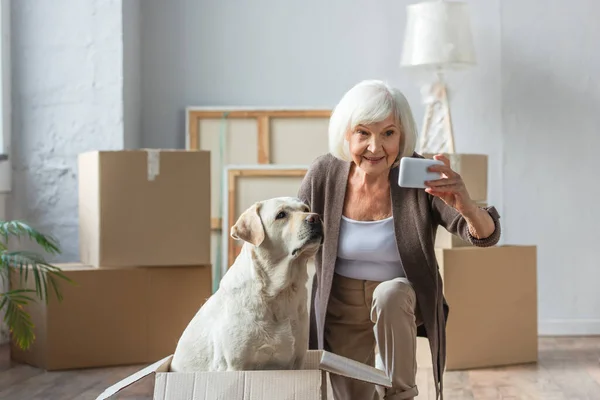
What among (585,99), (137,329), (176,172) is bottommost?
(137,329)

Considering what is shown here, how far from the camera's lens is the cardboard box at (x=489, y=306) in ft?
11.1

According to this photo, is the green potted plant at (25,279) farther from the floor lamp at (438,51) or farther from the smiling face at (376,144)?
the floor lamp at (438,51)

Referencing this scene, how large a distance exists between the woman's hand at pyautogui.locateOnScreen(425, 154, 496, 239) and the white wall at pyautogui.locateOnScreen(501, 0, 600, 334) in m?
2.19

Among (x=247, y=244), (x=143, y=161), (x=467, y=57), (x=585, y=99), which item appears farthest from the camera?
(x=585, y=99)

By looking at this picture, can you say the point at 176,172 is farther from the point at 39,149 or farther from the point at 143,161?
the point at 39,149

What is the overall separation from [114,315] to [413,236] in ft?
5.16

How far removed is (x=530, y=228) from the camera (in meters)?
4.13

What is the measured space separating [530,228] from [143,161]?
6.27 feet

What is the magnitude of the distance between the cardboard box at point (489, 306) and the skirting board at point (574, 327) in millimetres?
652

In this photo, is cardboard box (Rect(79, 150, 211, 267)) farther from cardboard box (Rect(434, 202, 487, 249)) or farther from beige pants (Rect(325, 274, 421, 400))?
beige pants (Rect(325, 274, 421, 400))

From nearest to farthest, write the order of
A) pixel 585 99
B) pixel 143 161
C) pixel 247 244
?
pixel 247 244, pixel 143 161, pixel 585 99

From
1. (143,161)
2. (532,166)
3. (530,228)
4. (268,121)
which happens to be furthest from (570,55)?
(143,161)


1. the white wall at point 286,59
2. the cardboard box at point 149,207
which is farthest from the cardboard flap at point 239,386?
the white wall at point 286,59

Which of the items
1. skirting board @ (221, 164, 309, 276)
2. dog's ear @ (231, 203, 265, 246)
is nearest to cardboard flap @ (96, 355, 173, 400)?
dog's ear @ (231, 203, 265, 246)
